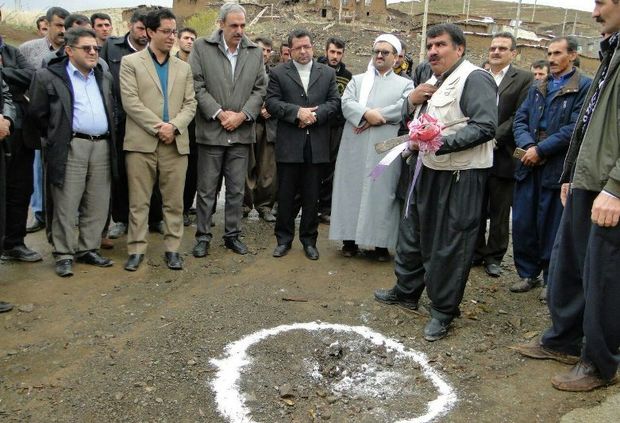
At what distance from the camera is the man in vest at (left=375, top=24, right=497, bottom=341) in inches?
168

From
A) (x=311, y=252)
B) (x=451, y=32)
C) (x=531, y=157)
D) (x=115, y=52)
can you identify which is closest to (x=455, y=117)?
(x=451, y=32)

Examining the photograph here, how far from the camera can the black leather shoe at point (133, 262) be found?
227 inches

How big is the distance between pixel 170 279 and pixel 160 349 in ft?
4.93

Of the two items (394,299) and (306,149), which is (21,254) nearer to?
(306,149)

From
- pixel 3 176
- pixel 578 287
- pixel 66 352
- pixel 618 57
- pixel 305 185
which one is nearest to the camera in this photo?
pixel 618 57

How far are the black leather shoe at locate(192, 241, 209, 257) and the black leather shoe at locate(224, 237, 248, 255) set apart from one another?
0.27m

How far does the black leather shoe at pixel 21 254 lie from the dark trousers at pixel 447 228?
3.97 metres

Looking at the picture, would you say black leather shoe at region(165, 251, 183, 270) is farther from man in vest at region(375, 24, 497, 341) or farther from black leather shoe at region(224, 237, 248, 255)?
man in vest at region(375, 24, 497, 341)

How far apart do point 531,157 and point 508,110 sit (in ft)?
2.97

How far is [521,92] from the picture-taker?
594cm

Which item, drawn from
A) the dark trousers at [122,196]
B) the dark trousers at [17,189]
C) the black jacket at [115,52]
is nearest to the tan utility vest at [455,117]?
the dark trousers at [122,196]

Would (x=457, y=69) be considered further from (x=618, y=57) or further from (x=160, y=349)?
(x=160, y=349)

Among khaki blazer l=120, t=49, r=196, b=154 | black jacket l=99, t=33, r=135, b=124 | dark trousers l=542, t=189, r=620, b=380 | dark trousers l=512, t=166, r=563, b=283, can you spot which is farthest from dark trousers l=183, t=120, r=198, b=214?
dark trousers l=542, t=189, r=620, b=380

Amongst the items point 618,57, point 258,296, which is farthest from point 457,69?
point 258,296
